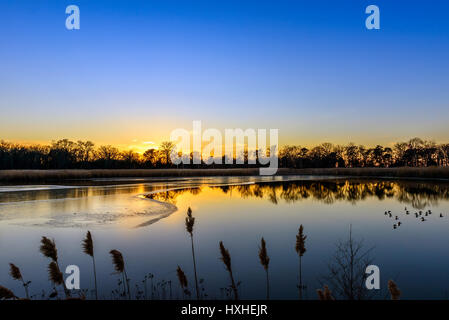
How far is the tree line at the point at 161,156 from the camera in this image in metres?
90.5

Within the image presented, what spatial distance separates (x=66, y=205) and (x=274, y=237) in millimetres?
13467

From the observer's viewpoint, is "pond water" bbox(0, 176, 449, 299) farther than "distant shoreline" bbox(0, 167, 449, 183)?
No

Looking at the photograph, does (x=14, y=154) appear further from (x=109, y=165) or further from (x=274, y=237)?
(x=274, y=237)

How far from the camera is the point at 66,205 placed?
17.5m

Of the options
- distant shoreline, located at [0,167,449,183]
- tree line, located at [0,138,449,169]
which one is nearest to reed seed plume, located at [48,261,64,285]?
distant shoreline, located at [0,167,449,183]

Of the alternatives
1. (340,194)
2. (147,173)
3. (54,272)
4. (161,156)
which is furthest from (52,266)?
(161,156)

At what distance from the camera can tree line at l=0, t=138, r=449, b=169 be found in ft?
297

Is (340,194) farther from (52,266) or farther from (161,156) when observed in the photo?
(161,156)

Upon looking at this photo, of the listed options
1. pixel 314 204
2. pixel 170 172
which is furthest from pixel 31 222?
pixel 170 172

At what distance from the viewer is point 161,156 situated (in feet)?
348

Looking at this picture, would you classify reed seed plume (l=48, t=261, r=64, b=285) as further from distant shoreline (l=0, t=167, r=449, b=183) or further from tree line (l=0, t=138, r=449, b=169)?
tree line (l=0, t=138, r=449, b=169)

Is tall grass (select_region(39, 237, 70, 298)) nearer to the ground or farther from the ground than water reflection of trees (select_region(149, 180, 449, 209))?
farther from the ground

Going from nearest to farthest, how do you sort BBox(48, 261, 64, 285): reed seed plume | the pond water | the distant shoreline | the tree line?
BBox(48, 261, 64, 285): reed seed plume
the pond water
the distant shoreline
the tree line
